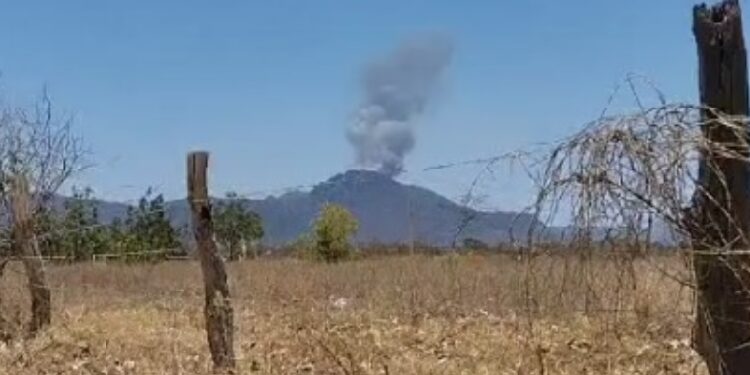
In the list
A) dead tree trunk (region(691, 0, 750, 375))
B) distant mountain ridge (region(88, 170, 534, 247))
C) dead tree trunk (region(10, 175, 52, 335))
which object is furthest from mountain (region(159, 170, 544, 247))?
dead tree trunk (region(10, 175, 52, 335))

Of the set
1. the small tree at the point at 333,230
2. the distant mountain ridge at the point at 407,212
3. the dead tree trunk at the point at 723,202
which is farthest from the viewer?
the small tree at the point at 333,230

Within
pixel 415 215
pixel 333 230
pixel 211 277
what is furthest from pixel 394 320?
pixel 333 230

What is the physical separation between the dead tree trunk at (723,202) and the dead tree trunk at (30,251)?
8074mm

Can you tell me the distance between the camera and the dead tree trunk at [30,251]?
10266mm

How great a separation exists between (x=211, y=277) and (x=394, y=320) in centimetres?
293

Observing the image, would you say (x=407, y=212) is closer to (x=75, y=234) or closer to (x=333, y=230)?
(x=75, y=234)

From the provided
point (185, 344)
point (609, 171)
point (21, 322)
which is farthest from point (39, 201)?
point (609, 171)

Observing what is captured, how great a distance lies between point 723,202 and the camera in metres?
3.52

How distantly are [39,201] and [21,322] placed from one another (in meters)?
1.36

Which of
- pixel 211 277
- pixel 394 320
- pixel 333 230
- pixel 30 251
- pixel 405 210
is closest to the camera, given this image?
pixel 211 277

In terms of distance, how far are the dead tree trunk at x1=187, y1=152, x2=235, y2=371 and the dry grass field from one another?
18cm

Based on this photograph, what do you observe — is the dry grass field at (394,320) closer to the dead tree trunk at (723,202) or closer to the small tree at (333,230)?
the dead tree trunk at (723,202)

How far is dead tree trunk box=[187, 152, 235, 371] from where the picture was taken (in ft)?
23.9

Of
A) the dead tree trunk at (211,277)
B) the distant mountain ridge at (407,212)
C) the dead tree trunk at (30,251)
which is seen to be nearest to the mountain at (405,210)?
the distant mountain ridge at (407,212)
